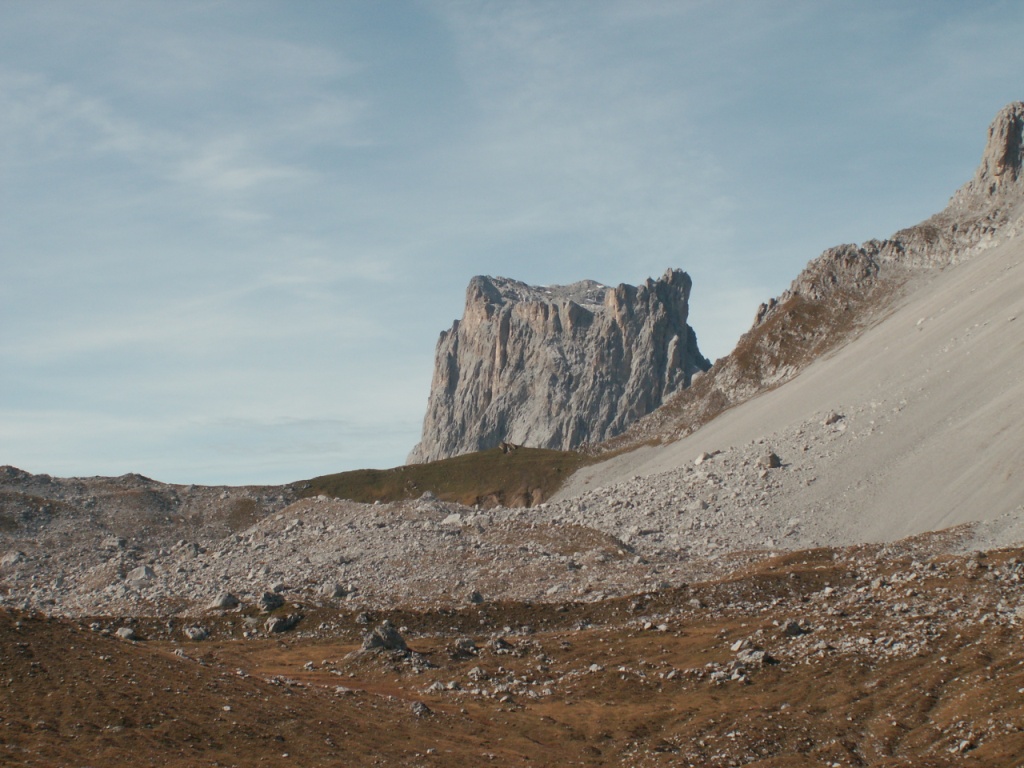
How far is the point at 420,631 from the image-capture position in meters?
65.8

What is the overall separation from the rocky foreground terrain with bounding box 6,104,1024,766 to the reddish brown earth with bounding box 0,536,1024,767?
7.5 inches

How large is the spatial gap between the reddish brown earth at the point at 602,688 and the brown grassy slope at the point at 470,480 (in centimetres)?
7594

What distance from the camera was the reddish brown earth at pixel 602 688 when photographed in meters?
37.0

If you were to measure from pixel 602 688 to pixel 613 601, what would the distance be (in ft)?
57.4

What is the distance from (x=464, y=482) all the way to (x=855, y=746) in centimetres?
11230

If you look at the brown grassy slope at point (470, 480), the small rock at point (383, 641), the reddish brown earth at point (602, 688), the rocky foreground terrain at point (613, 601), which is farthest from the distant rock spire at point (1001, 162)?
the small rock at point (383, 641)

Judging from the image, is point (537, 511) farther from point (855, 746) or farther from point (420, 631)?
point (855, 746)

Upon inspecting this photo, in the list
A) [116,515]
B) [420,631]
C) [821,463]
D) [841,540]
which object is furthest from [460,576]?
[116,515]

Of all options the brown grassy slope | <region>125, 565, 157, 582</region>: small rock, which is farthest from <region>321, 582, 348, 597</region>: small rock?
the brown grassy slope

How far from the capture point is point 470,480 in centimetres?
14862

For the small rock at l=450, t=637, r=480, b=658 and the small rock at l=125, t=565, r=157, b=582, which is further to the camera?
the small rock at l=125, t=565, r=157, b=582

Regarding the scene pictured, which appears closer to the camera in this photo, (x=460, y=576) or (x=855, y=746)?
(x=855, y=746)

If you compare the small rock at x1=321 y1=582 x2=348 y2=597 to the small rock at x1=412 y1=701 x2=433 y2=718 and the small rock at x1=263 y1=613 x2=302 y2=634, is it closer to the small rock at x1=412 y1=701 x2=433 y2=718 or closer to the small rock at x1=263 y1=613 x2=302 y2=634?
the small rock at x1=263 y1=613 x2=302 y2=634

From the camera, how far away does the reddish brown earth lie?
37000mm
